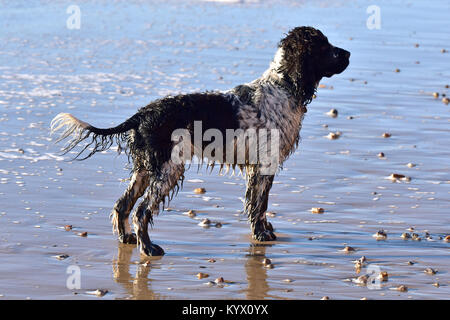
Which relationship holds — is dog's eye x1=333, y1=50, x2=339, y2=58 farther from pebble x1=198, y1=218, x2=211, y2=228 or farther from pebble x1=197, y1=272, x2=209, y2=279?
pebble x1=197, y1=272, x2=209, y2=279

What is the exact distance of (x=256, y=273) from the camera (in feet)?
20.0

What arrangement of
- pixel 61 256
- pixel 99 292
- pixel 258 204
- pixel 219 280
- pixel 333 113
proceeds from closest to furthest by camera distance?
pixel 99 292 → pixel 219 280 → pixel 61 256 → pixel 258 204 → pixel 333 113

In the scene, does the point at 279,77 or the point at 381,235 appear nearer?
the point at 381,235

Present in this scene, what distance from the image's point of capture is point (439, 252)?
261 inches

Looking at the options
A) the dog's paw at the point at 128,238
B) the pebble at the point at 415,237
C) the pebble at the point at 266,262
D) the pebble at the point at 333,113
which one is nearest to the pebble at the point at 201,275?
the pebble at the point at 266,262

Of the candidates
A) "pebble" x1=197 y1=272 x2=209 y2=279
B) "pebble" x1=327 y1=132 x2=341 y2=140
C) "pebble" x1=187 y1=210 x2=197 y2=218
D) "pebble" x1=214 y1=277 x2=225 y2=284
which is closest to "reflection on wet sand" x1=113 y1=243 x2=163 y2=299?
"pebble" x1=197 y1=272 x2=209 y2=279

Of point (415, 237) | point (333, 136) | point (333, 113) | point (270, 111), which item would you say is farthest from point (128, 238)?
point (333, 113)

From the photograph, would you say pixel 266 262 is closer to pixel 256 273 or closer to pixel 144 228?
pixel 256 273

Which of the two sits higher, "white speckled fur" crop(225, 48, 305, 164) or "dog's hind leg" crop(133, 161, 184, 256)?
"white speckled fur" crop(225, 48, 305, 164)

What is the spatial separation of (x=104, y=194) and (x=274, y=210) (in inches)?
61.4

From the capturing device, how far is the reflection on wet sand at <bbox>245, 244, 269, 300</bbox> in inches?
223

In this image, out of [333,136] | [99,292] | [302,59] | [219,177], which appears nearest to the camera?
[99,292]

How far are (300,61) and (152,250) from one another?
207cm

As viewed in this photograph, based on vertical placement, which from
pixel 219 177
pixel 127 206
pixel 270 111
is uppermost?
pixel 270 111
